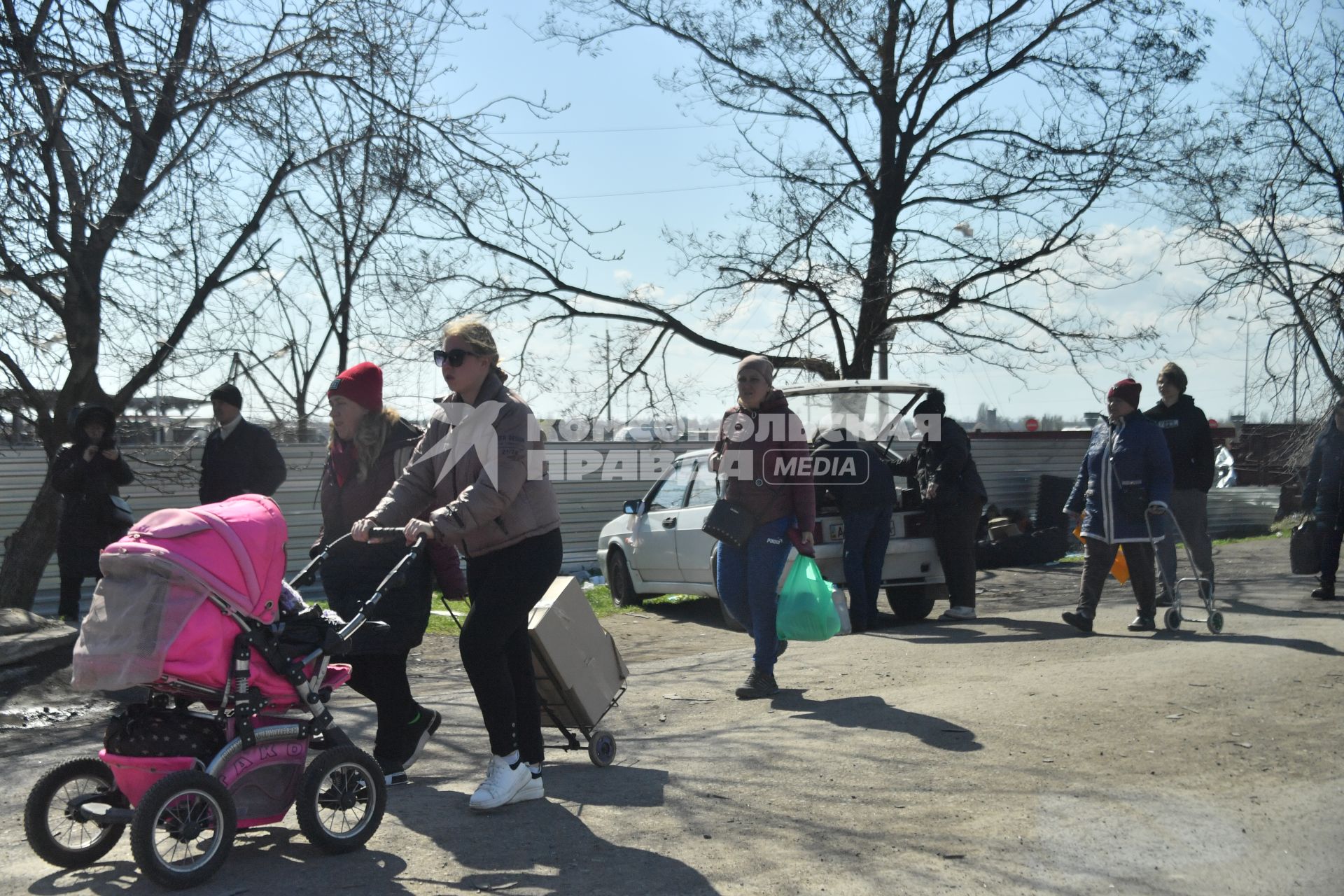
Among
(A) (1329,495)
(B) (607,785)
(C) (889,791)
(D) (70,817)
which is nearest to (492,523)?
(B) (607,785)

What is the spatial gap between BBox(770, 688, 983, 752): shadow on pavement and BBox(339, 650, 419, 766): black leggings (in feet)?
7.19

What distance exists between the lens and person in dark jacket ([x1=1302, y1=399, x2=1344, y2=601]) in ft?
35.5

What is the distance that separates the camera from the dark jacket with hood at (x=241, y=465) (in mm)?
7426

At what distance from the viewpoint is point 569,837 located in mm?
4293

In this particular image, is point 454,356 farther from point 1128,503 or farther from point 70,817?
point 1128,503

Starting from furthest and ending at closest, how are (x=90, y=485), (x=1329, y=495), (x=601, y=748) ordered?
(x=1329, y=495) → (x=90, y=485) → (x=601, y=748)

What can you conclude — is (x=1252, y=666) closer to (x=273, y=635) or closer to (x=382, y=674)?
(x=382, y=674)

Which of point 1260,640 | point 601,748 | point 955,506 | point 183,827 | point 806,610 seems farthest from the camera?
point 955,506

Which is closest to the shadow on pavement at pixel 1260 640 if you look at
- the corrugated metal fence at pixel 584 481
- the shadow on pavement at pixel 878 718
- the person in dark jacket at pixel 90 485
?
the shadow on pavement at pixel 878 718

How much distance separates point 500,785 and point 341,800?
659 mm

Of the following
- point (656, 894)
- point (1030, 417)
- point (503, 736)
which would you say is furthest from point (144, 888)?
point (1030, 417)

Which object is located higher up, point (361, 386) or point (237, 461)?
point (361, 386)

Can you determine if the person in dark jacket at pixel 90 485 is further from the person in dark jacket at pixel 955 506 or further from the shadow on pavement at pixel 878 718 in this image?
the person in dark jacket at pixel 955 506

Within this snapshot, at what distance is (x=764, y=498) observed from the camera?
22.3 feet
